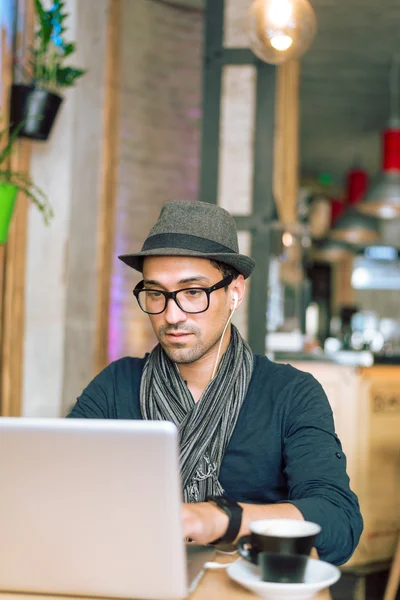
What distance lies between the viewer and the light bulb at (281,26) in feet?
10.7

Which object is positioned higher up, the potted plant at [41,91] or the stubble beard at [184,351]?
the potted plant at [41,91]

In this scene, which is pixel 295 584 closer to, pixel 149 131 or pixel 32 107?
pixel 32 107

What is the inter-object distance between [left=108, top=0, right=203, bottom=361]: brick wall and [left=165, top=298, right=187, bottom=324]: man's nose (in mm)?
2782

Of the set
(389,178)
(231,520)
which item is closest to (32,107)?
(231,520)

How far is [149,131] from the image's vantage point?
4.80 metres

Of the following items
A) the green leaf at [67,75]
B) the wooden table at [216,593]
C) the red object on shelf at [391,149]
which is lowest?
the wooden table at [216,593]

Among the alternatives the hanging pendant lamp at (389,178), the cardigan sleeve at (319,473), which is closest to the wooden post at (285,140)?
the hanging pendant lamp at (389,178)

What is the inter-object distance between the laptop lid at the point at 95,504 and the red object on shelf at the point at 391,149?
6209 millimetres

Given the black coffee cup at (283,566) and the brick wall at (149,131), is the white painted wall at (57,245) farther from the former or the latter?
the black coffee cup at (283,566)

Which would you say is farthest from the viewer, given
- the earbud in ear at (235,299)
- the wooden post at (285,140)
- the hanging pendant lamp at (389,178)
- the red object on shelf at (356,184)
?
the red object on shelf at (356,184)

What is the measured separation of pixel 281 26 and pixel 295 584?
270cm

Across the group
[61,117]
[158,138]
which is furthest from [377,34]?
[61,117]

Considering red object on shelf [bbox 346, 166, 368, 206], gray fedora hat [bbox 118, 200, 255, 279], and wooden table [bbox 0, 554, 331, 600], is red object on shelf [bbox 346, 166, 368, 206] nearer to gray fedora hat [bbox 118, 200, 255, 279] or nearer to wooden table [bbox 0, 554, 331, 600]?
gray fedora hat [bbox 118, 200, 255, 279]

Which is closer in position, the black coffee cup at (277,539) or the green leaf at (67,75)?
the black coffee cup at (277,539)
